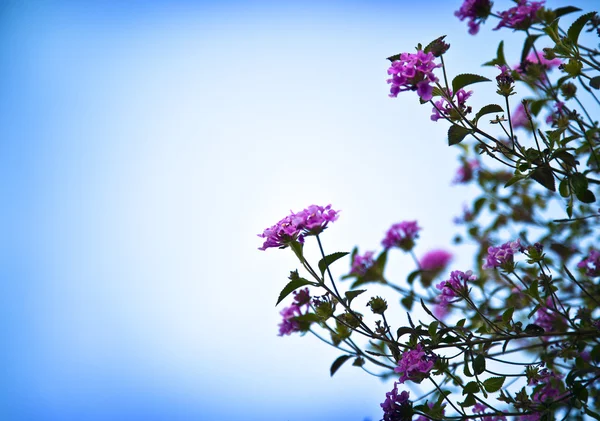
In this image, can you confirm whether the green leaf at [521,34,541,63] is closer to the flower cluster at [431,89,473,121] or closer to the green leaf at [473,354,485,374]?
the flower cluster at [431,89,473,121]

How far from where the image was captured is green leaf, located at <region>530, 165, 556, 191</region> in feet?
5.09

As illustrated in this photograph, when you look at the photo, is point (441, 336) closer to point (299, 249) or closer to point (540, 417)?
point (540, 417)

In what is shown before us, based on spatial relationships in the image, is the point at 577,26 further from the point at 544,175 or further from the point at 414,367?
the point at 414,367

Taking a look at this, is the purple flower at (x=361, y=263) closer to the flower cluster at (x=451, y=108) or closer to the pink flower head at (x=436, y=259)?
the flower cluster at (x=451, y=108)

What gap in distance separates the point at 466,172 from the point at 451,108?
6.71ft

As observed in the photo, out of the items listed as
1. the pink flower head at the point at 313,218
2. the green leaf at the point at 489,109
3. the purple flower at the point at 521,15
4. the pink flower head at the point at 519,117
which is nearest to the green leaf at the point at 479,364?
the pink flower head at the point at 313,218

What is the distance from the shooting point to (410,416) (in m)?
1.59

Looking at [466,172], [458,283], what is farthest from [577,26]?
[466,172]

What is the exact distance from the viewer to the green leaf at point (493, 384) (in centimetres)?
161

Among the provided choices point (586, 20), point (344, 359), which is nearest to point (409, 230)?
point (344, 359)

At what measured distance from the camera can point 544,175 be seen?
1559 mm

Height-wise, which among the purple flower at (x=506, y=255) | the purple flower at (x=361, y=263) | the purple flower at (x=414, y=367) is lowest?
the purple flower at (x=414, y=367)

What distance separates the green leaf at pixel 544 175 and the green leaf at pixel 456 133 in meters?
0.24

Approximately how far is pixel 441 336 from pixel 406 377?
0.59 feet
